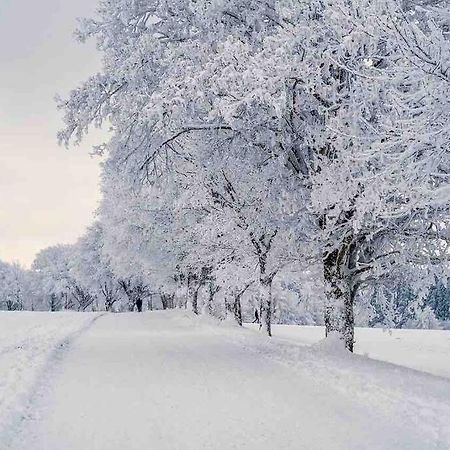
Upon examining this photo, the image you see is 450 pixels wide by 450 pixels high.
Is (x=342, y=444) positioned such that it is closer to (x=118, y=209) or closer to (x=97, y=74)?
(x=97, y=74)

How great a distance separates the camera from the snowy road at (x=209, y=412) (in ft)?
20.2

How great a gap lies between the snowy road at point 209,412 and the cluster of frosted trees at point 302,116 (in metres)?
2.99

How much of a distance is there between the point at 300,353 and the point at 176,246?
1876 centimetres

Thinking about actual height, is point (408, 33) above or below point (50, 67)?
below

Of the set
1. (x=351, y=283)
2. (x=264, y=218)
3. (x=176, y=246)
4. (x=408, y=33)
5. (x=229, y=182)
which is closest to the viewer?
(x=408, y=33)

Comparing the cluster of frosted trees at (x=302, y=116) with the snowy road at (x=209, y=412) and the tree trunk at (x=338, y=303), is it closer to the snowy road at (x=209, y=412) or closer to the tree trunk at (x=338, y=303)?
the tree trunk at (x=338, y=303)

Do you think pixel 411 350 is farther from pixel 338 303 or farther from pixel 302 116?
pixel 302 116

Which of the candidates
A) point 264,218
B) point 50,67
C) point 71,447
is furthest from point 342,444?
point 50,67

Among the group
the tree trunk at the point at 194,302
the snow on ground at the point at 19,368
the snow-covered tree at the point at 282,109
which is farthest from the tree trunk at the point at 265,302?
the tree trunk at the point at 194,302

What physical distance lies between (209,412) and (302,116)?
7878 millimetres

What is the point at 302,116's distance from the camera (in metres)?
13.3

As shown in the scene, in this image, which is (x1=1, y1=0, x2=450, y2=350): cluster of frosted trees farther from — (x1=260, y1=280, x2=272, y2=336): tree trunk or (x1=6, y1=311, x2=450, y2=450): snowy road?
(x1=260, y1=280, x2=272, y2=336): tree trunk

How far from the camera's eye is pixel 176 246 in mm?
31312

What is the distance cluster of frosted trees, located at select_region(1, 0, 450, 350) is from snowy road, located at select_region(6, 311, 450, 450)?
118 inches
